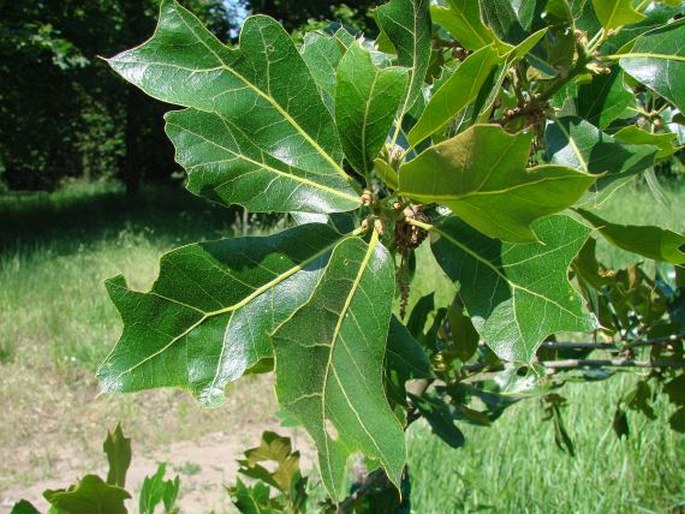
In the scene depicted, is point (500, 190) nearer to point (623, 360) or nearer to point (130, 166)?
point (623, 360)

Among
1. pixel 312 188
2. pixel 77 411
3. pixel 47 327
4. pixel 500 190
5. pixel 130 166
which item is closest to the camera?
pixel 500 190

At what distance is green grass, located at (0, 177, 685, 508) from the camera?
2252mm

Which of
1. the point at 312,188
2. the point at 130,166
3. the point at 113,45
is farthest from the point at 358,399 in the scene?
the point at 130,166

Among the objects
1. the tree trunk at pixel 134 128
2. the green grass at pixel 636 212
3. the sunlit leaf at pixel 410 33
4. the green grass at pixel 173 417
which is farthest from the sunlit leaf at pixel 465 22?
the tree trunk at pixel 134 128

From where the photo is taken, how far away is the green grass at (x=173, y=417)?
2.25 metres

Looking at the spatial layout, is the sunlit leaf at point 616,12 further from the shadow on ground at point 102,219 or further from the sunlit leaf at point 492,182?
the shadow on ground at point 102,219

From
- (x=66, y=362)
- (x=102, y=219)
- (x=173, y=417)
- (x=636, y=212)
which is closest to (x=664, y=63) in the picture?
(x=173, y=417)

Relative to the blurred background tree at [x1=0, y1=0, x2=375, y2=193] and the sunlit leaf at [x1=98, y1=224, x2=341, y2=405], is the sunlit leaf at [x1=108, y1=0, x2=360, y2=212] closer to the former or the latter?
the sunlit leaf at [x1=98, y1=224, x2=341, y2=405]

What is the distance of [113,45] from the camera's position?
8.60 meters

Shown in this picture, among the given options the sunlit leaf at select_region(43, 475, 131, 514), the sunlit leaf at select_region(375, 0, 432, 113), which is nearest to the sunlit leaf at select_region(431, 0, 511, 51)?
the sunlit leaf at select_region(375, 0, 432, 113)

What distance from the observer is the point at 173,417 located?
388 cm

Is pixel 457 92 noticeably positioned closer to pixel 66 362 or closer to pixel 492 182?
pixel 492 182

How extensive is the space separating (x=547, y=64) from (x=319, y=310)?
0.87 feet

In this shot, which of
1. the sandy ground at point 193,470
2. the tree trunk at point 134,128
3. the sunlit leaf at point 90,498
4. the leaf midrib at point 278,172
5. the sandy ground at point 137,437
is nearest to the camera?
the leaf midrib at point 278,172
